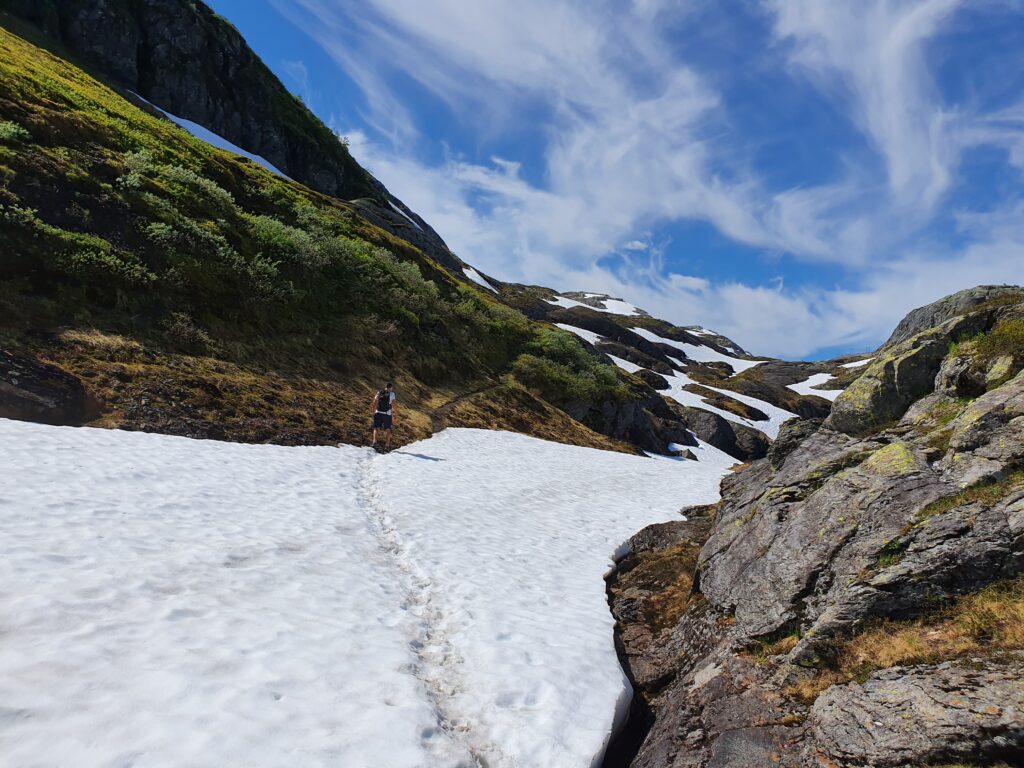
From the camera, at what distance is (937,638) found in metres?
5.21

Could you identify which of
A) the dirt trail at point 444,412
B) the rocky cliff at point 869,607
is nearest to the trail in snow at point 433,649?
the rocky cliff at point 869,607

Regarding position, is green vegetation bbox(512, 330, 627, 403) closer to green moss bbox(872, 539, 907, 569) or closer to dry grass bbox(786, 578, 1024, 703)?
green moss bbox(872, 539, 907, 569)

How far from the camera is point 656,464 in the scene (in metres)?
29.6

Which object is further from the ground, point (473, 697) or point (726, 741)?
point (726, 741)

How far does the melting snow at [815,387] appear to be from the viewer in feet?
352

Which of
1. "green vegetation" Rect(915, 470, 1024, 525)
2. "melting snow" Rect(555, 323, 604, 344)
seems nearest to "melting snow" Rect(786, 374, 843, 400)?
"melting snow" Rect(555, 323, 604, 344)

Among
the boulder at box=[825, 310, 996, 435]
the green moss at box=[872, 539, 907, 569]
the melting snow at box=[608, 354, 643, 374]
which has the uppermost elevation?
the melting snow at box=[608, 354, 643, 374]

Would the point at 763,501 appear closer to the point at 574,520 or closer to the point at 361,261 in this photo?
the point at 574,520

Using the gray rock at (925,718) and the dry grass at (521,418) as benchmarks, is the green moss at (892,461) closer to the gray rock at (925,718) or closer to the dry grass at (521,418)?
the gray rock at (925,718)

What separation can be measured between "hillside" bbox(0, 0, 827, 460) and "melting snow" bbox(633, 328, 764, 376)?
86171 mm

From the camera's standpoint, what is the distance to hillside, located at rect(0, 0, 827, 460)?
15.3 m

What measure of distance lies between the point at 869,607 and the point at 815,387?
422 feet

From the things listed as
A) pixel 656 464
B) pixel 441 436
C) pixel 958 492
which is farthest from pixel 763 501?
pixel 656 464

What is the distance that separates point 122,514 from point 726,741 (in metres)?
9.68
